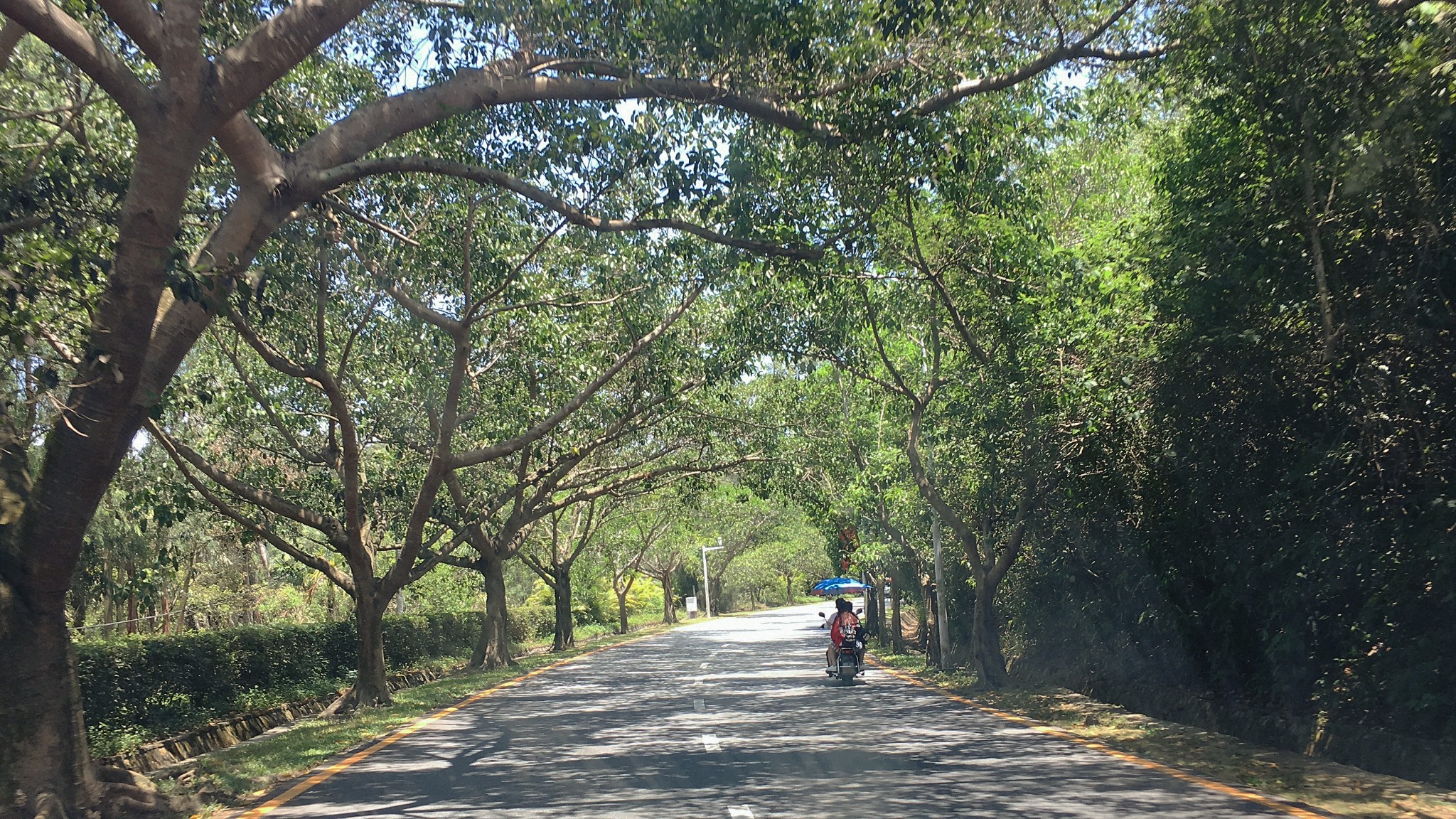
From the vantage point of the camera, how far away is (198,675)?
17.7m

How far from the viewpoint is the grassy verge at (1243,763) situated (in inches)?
332

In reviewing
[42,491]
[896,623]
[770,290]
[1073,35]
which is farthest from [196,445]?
[896,623]

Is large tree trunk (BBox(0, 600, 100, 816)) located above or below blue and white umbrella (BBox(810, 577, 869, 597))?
below

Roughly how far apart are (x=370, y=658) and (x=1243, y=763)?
14.6m

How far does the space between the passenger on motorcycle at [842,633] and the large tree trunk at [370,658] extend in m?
8.11

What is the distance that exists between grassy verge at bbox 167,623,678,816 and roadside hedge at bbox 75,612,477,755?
118 cm

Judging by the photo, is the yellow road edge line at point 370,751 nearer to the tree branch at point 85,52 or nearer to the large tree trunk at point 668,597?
the tree branch at point 85,52

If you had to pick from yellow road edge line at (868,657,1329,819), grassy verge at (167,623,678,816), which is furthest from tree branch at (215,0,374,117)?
yellow road edge line at (868,657,1329,819)

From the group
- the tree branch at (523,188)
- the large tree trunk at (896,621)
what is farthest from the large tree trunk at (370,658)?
the large tree trunk at (896,621)

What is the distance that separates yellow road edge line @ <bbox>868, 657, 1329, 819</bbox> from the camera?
27.8ft

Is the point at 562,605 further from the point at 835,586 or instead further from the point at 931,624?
the point at 931,624

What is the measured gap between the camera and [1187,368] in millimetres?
11891

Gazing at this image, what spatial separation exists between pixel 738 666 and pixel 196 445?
42.4 ft

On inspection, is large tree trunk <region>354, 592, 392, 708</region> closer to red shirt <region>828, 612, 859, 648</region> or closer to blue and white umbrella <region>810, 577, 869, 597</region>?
red shirt <region>828, 612, 859, 648</region>
